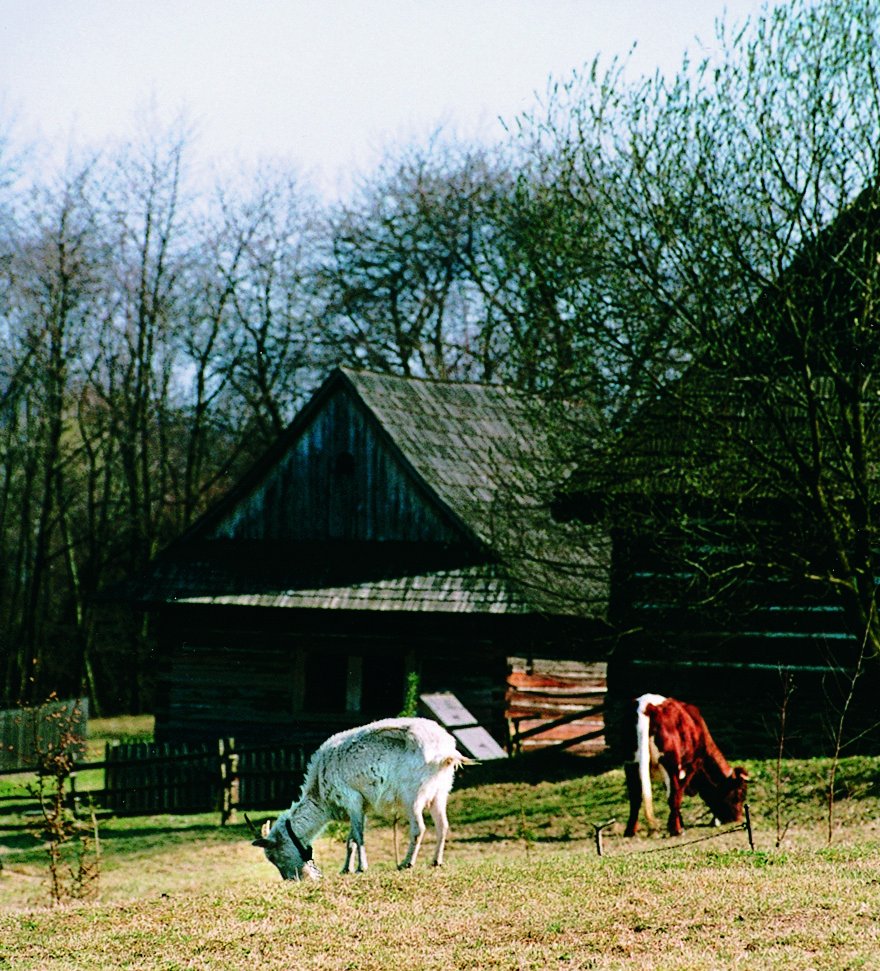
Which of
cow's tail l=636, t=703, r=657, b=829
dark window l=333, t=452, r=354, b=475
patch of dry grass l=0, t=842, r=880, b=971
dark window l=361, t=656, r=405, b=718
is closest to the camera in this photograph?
patch of dry grass l=0, t=842, r=880, b=971

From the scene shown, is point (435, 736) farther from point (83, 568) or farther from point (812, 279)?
point (83, 568)

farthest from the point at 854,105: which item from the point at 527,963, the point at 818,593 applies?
the point at 527,963

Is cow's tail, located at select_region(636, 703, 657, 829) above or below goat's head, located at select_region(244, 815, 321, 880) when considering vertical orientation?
above

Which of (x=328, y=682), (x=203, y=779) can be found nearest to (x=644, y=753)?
(x=203, y=779)

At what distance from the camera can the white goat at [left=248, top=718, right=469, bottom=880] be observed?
1044 centimetres

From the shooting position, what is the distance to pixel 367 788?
34.7ft

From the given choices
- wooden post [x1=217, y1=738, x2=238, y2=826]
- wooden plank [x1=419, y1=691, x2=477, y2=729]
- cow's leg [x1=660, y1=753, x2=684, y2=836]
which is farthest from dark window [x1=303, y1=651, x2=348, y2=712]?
Answer: cow's leg [x1=660, y1=753, x2=684, y2=836]

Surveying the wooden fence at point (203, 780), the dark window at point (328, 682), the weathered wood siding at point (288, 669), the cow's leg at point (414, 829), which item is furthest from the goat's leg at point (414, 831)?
the dark window at point (328, 682)

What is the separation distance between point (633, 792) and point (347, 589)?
8469mm

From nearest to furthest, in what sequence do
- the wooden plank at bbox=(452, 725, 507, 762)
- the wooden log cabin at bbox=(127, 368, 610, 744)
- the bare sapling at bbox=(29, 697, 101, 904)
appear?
the bare sapling at bbox=(29, 697, 101, 904)
the wooden plank at bbox=(452, 725, 507, 762)
the wooden log cabin at bbox=(127, 368, 610, 744)

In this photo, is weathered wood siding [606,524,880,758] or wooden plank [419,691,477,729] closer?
weathered wood siding [606,524,880,758]

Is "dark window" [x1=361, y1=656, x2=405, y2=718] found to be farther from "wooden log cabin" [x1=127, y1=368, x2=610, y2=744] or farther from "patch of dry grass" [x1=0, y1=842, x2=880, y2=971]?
"patch of dry grass" [x1=0, y1=842, x2=880, y2=971]

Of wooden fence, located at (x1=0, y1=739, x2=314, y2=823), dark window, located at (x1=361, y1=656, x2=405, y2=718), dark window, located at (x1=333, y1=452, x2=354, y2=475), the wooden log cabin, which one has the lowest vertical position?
wooden fence, located at (x1=0, y1=739, x2=314, y2=823)

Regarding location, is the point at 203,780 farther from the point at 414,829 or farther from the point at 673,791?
the point at 414,829
